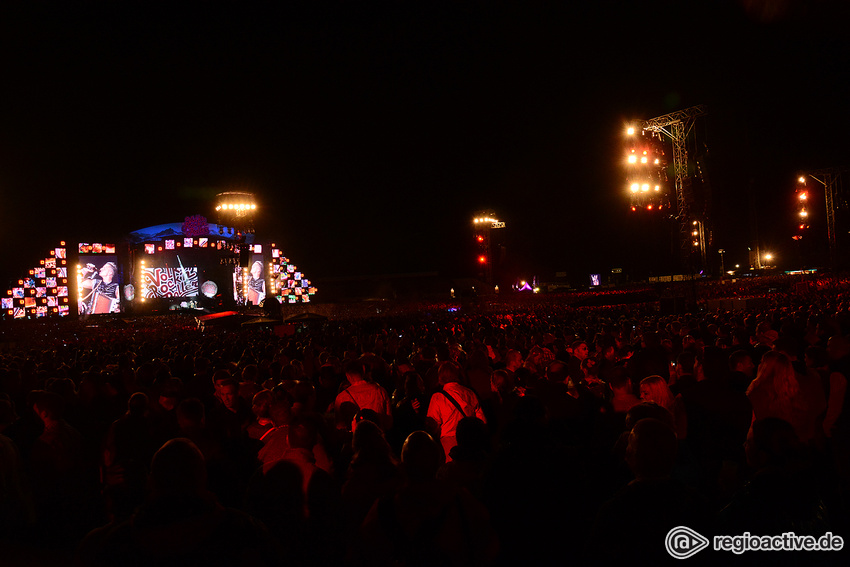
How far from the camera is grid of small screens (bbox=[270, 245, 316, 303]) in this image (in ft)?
183

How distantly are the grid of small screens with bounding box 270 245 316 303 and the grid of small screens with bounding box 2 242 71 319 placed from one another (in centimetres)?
1705

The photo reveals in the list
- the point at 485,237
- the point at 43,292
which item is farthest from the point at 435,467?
the point at 43,292

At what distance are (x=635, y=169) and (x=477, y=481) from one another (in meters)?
20.9

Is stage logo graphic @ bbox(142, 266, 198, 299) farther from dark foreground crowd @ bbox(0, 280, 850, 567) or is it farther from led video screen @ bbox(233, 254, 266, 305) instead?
dark foreground crowd @ bbox(0, 280, 850, 567)

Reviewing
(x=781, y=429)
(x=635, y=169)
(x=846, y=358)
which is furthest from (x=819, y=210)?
(x=781, y=429)

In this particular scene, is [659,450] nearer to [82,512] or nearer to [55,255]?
[82,512]

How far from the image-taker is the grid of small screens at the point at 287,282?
55844mm

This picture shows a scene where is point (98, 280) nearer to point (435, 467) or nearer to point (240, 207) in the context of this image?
point (240, 207)

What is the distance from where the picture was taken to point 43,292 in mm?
46250

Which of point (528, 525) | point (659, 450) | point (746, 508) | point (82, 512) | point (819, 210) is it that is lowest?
point (82, 512)

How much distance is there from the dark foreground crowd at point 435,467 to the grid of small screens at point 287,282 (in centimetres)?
4961

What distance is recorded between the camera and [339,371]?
7.19 meters

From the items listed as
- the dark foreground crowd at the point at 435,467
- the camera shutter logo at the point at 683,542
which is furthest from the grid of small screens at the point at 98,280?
the camera shutter logo at the point at 683,542

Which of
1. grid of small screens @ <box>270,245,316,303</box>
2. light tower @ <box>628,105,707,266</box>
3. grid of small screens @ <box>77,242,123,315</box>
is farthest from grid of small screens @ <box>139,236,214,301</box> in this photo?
light tower @ <box>628,105,707,266</box>
